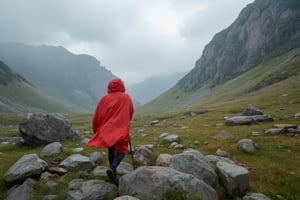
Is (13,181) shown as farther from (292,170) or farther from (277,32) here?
(277,32)

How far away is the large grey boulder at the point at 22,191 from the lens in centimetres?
1019

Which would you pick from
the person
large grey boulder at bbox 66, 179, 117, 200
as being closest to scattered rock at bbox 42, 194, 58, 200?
large grey boulder at bbox 66, 179, 117, 200

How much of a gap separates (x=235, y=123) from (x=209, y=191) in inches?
769

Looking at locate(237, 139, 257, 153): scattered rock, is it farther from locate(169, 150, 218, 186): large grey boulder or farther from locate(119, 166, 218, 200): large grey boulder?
locate(119, 166, 218, 200): large grey boulder

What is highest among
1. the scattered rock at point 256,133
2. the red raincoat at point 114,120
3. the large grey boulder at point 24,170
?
the red raincoat at point 114,120

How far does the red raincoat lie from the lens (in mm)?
9555

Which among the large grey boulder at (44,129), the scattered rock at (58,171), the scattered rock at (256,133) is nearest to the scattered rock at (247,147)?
the scattered rock at (256,133)

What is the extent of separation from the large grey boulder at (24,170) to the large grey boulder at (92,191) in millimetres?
2931

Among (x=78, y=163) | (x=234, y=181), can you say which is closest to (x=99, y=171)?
(x=78, y=163)

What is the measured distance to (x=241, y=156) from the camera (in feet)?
47.4

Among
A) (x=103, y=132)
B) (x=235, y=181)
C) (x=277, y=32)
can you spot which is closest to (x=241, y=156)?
(x=235, y=181)

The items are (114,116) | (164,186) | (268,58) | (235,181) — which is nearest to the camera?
(164,186)

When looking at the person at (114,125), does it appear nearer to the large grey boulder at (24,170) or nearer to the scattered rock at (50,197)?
the scattered rock at (50,197)

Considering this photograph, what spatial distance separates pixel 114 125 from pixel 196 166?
383cm
